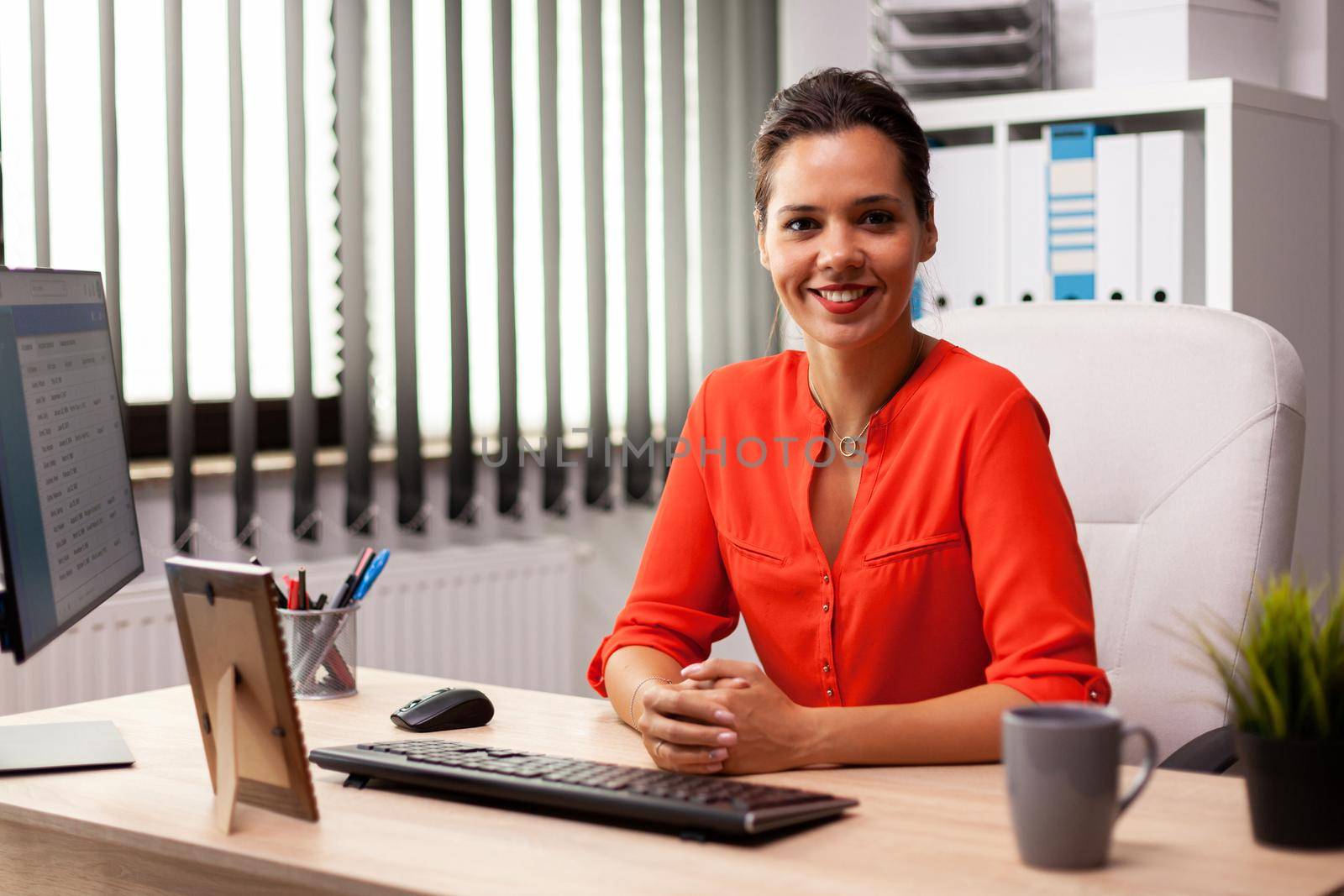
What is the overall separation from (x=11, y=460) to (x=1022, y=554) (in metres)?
0.84

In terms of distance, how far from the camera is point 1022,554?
1270 mm

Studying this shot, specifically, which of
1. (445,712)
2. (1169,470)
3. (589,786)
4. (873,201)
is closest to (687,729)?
(589,786)

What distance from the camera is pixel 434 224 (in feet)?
9.06

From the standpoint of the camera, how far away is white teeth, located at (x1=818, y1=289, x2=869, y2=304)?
1.45 m

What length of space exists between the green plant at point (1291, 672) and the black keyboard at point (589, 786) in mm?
274

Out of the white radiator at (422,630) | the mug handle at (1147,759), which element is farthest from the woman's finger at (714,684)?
the white radiator at (422,630)

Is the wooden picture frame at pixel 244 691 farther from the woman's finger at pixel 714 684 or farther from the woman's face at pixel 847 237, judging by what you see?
the woman's face at pixel 847 237

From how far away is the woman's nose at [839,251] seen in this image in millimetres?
1433

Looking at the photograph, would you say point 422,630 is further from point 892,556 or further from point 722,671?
point 722,671

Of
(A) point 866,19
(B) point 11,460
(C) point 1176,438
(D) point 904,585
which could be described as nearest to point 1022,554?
(D) point 904,585

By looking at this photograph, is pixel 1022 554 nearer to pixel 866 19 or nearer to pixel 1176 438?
pixel 1176 438

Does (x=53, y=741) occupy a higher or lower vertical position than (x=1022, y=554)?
lower

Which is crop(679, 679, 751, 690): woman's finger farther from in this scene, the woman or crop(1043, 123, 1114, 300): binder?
crop(1043, 123, 1114, 300): binder

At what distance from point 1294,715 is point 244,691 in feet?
2.29
